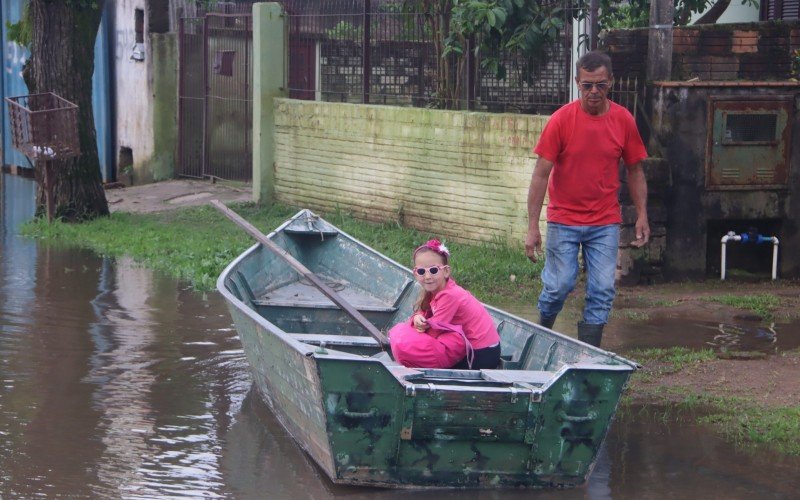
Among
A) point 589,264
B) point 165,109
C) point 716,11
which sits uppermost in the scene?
point 716,11

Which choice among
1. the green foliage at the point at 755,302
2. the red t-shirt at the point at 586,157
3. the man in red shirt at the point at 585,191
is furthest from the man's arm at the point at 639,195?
the green foliage at the point at 755,302

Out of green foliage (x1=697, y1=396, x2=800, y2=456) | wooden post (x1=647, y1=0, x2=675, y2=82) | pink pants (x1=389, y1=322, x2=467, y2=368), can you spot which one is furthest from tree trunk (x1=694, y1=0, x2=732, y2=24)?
pink pants (x1=389, y1=322, x2=467, y2=368)

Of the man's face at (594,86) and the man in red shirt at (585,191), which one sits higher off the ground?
the man's face at (594,86)

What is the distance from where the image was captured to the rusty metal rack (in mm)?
13227

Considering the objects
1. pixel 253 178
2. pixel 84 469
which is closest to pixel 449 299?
pixel 84 469

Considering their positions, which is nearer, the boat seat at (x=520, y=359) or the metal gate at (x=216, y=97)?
the boat seat at (x=520, y=359)

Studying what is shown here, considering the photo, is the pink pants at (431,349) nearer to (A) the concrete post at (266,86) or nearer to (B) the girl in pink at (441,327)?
(B) the girl in pink at (441,327)

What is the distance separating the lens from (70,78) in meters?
13.8

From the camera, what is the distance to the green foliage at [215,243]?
10.3m

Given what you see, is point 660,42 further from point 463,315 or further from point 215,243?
point 215,243

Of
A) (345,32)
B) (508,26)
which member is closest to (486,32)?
(508,26)

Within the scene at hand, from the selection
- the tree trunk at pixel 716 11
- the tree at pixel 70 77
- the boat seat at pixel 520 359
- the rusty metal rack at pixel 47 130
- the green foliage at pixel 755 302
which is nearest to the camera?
the boat seat at pixel 520 359

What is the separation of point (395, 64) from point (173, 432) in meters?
7.60

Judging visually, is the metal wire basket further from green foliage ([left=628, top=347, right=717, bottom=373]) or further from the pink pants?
the pink pants
